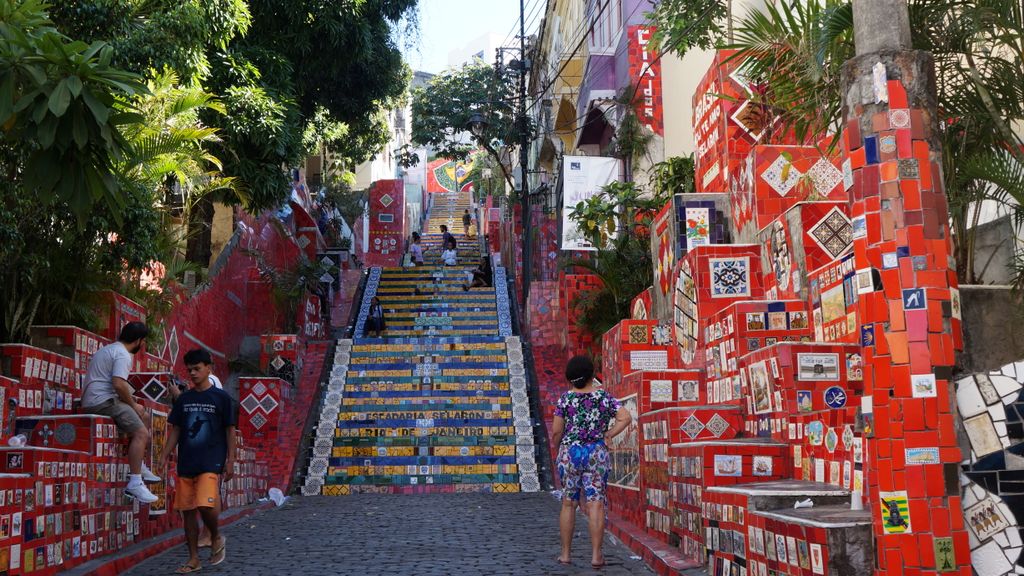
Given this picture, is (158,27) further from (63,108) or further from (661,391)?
(63,108)

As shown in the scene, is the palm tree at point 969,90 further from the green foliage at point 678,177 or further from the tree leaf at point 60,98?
the green foliage at point 678,177

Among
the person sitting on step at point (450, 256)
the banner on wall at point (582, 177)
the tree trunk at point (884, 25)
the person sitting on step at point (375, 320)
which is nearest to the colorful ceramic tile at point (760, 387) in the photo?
the tree trunk at point (884, 25)

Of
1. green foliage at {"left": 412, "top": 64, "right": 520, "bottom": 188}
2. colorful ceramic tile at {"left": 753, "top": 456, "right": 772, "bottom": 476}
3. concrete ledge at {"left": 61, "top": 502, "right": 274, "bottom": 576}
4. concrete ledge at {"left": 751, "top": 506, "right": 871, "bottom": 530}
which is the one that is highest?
green foliage at {"left": 412, "top": 64, "right": 520, "bottom": 188}

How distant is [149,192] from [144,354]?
5.93 ft

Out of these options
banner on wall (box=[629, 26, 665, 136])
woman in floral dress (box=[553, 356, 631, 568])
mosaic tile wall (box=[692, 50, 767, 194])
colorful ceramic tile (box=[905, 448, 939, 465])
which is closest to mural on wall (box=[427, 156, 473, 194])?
banner on wall (box=[629, 26, 665, 136])

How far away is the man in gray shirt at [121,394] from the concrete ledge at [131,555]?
40 centimetres

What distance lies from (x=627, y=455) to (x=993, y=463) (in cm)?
606

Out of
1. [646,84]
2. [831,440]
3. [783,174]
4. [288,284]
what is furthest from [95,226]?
[646,84]

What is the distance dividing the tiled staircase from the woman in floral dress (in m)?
7.90

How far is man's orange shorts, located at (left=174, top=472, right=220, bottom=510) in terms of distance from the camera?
323 inches

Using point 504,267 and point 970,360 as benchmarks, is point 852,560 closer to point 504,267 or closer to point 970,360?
point 970,360

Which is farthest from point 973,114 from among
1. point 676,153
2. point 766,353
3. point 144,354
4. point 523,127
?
point 523,127

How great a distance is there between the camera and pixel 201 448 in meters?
8.33

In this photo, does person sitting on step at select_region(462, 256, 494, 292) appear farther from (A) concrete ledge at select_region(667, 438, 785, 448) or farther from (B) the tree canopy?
(A) concrete ledge at select_region(667, 438, 785, 448)
